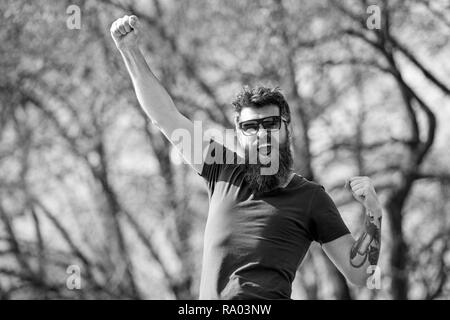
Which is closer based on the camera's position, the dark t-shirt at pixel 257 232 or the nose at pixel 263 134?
the dark t-shirt at pixel 257 232

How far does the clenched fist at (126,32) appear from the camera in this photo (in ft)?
8.69

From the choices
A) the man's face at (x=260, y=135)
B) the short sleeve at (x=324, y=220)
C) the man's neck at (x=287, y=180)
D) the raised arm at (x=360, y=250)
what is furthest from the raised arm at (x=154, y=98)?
the raised arm at (x=360, y=250)

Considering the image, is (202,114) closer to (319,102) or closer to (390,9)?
(319,102)

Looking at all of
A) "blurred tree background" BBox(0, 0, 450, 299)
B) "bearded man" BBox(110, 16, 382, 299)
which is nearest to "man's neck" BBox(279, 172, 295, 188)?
"bearded man" BBox(110, 16, 382, 299)

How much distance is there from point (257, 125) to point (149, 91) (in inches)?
14.4

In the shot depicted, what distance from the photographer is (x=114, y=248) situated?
10977 mm

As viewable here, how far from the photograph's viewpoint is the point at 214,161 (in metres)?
2.68

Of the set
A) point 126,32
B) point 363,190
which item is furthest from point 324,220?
point 126,32

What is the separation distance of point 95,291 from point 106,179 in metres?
1.48

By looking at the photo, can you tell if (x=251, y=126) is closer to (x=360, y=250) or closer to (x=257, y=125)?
(x=257, y=125)

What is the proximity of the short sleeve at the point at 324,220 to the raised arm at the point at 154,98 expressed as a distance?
39 cm

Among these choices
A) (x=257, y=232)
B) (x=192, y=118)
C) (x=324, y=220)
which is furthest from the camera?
(x=192, y=118)

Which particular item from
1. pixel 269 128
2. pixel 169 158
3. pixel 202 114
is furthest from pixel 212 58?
pixel 269 128

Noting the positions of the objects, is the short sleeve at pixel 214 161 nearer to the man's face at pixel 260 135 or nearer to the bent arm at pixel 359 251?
the man's face at pixel 260 135
